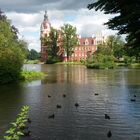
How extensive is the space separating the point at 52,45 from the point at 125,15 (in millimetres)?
153520

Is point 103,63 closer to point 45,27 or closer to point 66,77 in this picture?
point 66,77

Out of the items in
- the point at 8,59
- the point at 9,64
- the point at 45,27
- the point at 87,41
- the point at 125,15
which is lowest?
the point at 9,64

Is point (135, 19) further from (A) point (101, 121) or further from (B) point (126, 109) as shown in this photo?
(B) point (126, 109)

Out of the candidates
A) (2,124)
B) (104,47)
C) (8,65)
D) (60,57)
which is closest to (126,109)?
(2,124)

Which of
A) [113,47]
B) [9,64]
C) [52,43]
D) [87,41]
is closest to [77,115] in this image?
[9,64]

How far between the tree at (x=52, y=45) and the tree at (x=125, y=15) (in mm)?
149067

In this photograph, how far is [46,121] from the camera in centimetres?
2261

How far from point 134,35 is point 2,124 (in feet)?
36.2

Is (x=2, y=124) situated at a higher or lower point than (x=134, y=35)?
lower

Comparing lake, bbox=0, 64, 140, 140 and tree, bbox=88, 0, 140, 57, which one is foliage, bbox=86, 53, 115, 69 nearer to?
lake, bbox=0, 64, 140, 140

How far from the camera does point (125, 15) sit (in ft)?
43.8

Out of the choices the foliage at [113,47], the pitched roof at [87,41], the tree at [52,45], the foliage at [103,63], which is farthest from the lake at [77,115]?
the pitched roof at [87,41]

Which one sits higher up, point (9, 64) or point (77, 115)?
point (9, 64)

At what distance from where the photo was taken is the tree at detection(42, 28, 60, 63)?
163m
